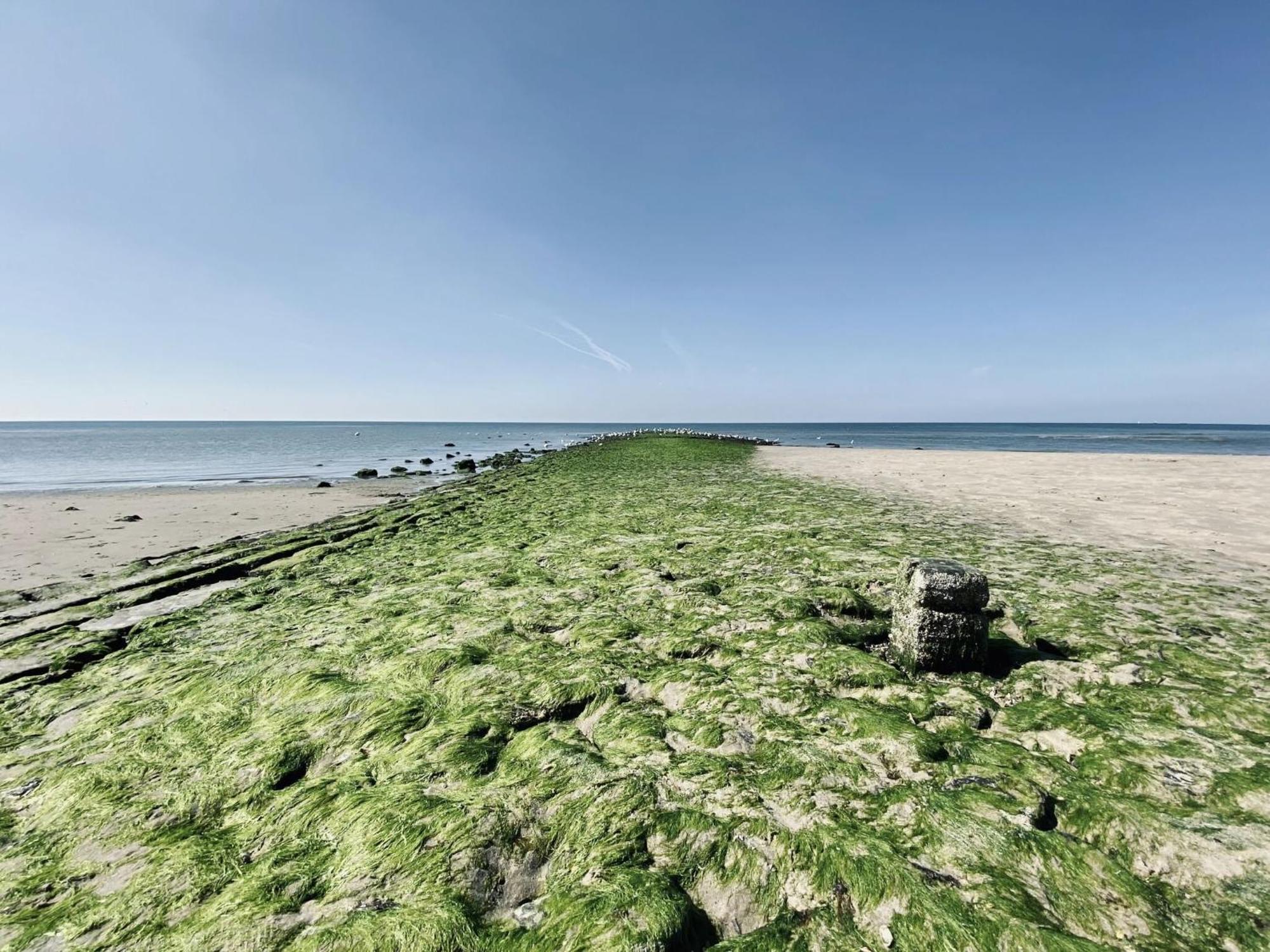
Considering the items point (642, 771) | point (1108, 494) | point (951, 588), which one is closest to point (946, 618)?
point (951, 588)

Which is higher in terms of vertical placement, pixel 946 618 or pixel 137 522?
pixel 946 618

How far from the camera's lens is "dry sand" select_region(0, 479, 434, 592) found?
11867 mm

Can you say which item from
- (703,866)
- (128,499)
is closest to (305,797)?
(703,866)

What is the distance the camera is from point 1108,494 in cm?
1788

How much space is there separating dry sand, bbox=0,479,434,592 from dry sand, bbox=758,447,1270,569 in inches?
812

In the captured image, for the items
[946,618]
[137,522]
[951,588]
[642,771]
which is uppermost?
[951,588]

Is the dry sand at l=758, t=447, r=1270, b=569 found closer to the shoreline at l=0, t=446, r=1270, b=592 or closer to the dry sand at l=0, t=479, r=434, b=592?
the shoreline at l=0, t=446, r=1270, b=592

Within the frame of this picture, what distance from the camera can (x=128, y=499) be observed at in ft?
70.6

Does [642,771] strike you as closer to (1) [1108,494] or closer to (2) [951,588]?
(2) [951,588]

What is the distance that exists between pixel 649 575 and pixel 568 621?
6.91 ft

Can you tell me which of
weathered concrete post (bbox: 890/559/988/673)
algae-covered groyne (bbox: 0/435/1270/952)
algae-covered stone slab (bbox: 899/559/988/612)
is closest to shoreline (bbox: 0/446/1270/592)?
algae-covered groyne (bbox: 0/435/1270/952)

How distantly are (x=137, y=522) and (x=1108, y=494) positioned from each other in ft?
104

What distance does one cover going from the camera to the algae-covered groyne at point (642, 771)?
2.90 m

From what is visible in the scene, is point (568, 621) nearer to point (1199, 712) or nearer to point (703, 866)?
point (703, 866)
